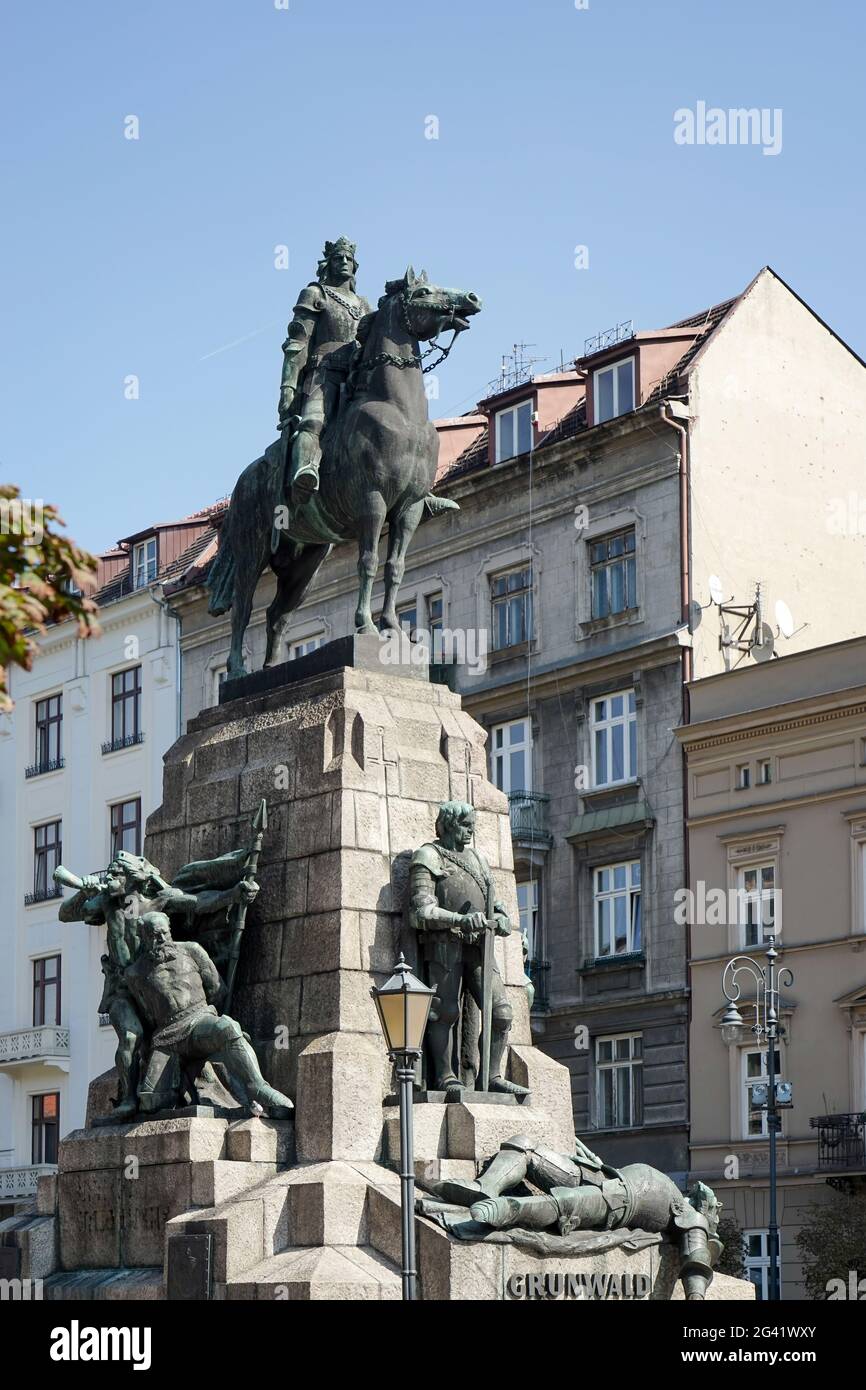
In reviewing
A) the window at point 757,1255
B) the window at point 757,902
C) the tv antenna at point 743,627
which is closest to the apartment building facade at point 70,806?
the tv antenna at point 743,627

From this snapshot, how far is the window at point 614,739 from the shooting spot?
42375mm

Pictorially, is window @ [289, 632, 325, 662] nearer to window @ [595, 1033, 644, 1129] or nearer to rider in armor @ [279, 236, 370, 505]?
window @ [595, 1033, 644, 1129]

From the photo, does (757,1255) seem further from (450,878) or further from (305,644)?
(450,878)

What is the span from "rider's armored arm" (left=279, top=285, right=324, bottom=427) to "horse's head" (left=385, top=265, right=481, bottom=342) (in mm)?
1071

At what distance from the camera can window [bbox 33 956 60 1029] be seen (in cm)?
5462

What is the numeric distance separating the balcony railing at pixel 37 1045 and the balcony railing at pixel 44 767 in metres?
6.34

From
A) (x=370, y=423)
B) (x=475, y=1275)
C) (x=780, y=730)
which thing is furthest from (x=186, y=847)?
(x=780, y=730)

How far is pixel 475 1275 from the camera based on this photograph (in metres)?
15.1

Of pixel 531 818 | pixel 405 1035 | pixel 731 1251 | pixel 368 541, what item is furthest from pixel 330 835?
pixel 531 818

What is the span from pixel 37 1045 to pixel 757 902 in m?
20.2

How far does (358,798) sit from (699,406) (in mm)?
26506
